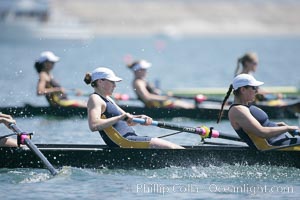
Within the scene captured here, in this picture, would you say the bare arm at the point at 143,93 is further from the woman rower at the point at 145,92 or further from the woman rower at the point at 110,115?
the woman rower at the point at 110,115

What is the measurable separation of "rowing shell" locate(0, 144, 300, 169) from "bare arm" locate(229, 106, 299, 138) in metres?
0.34

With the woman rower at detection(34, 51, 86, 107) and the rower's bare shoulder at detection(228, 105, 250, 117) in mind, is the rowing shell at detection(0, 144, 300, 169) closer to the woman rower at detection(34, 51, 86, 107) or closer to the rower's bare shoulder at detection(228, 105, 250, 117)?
the rower's bare shoulder at detection(228, 105, 250, 117)

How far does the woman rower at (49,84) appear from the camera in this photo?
2152 cm

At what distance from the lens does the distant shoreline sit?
147m

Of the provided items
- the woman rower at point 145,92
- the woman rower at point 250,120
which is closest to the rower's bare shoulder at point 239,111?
the woman rower at point 250,120

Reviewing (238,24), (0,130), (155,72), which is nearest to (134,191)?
(0,130)

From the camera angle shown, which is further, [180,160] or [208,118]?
[208,118]

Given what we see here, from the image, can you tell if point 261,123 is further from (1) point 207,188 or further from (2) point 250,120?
(1) point 207,188

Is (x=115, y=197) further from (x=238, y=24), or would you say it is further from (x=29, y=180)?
(x=238, y=24)

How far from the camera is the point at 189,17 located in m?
152

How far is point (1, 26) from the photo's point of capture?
94250 millimetres

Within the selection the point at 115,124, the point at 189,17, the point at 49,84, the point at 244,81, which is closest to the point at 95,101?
the point at 115,124

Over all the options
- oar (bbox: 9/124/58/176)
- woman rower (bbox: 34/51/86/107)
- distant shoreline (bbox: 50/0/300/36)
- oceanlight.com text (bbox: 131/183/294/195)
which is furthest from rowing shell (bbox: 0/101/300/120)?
distant shoreline (bbox: 50/0/300/36)

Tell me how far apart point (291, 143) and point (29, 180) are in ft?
13.6
